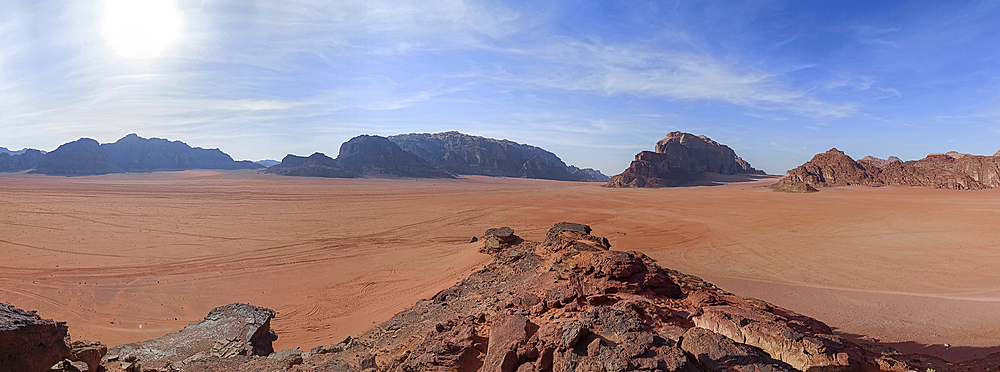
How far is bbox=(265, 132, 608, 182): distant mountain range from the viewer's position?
86375 millimetres

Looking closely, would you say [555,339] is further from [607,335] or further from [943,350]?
[943,350]

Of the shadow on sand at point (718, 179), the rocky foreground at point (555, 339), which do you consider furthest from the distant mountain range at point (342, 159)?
the rocky foreground at point (555, 339)

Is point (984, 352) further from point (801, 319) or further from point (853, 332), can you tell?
point (801, 319)

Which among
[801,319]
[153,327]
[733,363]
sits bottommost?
[153,327]

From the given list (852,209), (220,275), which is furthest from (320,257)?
(852,209)

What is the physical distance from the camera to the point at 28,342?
4207mm

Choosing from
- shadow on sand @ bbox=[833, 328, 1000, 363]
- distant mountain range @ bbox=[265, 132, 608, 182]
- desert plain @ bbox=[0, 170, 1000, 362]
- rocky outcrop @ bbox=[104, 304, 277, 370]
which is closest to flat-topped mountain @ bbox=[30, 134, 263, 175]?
distant mountain range @ bbox=[265, 132, 608, 182]

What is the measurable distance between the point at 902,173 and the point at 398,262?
75414 millimetres

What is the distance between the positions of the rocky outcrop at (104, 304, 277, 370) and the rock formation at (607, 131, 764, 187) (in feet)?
219

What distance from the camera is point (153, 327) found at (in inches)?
363

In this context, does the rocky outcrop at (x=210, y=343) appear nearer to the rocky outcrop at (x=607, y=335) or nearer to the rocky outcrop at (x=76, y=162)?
the rocky outcrop at (x=607, y=335)

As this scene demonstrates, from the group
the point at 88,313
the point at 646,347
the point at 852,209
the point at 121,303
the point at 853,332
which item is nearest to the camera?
the point at 646,347

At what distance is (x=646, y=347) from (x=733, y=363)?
2.80 ft

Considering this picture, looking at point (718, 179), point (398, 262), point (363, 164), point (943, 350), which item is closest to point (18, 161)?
point (363, 164)
